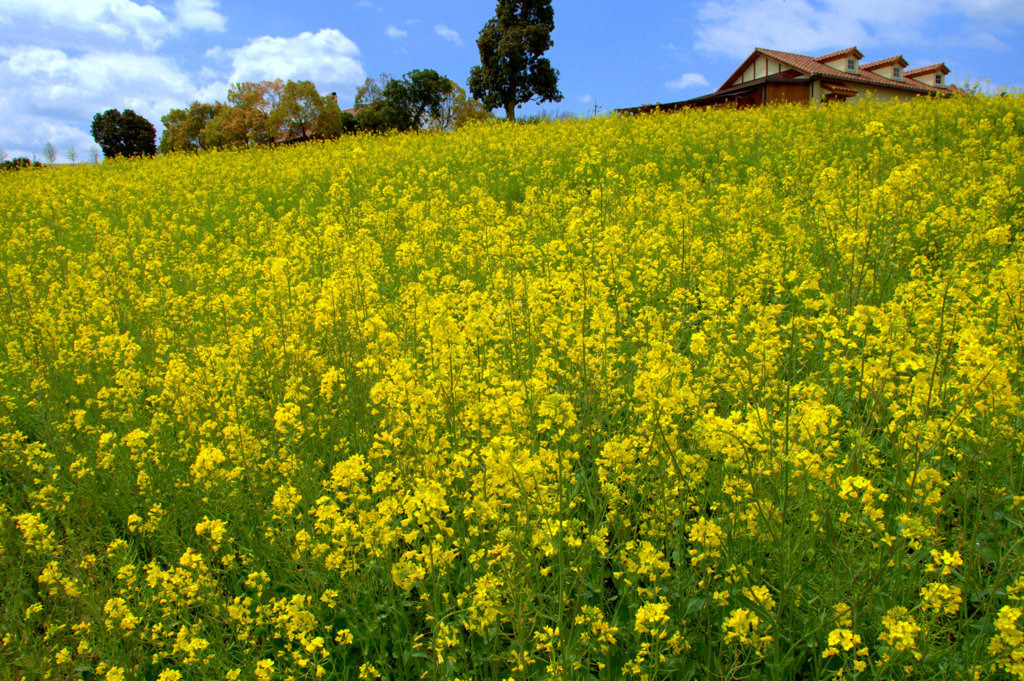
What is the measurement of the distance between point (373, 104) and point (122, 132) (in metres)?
28.2

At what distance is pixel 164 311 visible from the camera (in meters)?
5.81

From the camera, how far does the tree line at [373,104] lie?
40.6m

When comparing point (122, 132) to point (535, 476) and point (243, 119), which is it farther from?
Result: point (535, 476)

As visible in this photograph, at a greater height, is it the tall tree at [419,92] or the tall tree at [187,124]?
the tall tree at [419,92]

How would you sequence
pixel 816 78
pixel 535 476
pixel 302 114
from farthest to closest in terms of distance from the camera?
1. pixel 302 114
2. pixel 816 78
3. pixel 535 476

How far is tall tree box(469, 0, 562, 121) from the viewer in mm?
48031

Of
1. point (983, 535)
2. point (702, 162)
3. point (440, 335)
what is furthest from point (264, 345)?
point (702, 162)

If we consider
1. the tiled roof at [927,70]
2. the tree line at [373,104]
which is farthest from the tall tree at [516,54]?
the tiled roof at [927,70]

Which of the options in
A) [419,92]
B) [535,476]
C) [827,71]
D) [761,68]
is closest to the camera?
[535,476]

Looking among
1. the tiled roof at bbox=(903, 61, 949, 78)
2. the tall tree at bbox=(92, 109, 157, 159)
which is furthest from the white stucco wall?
the tall tree at bbox=(92, 109, 157, 159)

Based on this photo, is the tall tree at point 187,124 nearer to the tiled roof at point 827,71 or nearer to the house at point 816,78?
the house at point 816,78

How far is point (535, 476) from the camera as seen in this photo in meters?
2.14

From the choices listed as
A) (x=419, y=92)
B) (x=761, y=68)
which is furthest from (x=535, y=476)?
(x=419, y=92)

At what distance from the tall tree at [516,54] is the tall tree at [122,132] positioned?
129 feet
